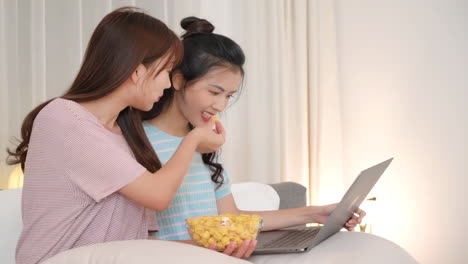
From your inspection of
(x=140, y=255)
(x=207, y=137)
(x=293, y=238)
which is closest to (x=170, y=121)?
(x=207, y=137)

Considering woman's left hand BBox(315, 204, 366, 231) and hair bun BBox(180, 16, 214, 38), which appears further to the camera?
hair bun BBox(180, 16, 214, 38)

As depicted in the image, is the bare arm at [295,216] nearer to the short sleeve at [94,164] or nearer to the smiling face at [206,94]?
the smiling face at [206,94]

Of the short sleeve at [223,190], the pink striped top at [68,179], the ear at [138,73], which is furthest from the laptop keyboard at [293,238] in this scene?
the ear at [138,73]

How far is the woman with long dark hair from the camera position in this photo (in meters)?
1.34

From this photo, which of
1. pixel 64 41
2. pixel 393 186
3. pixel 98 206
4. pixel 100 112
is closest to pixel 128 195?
pixel 98 206

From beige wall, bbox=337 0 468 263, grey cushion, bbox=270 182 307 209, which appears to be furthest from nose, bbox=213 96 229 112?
beige wall, bbox=337 0 468 263

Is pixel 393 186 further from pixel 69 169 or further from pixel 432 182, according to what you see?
pixel 69 169

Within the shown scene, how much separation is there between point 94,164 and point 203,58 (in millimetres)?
621

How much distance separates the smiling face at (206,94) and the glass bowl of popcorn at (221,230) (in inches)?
19.6

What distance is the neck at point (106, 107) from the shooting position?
1.47m

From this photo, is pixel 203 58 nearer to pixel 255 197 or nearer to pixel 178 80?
pixel 178 80

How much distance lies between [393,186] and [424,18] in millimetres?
1071

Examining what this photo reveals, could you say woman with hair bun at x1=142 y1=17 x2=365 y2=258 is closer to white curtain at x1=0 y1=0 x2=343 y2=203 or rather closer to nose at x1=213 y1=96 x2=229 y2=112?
nose at x1=213 y1=96 x2=229 y2=112

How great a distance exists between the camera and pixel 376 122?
4.22m
